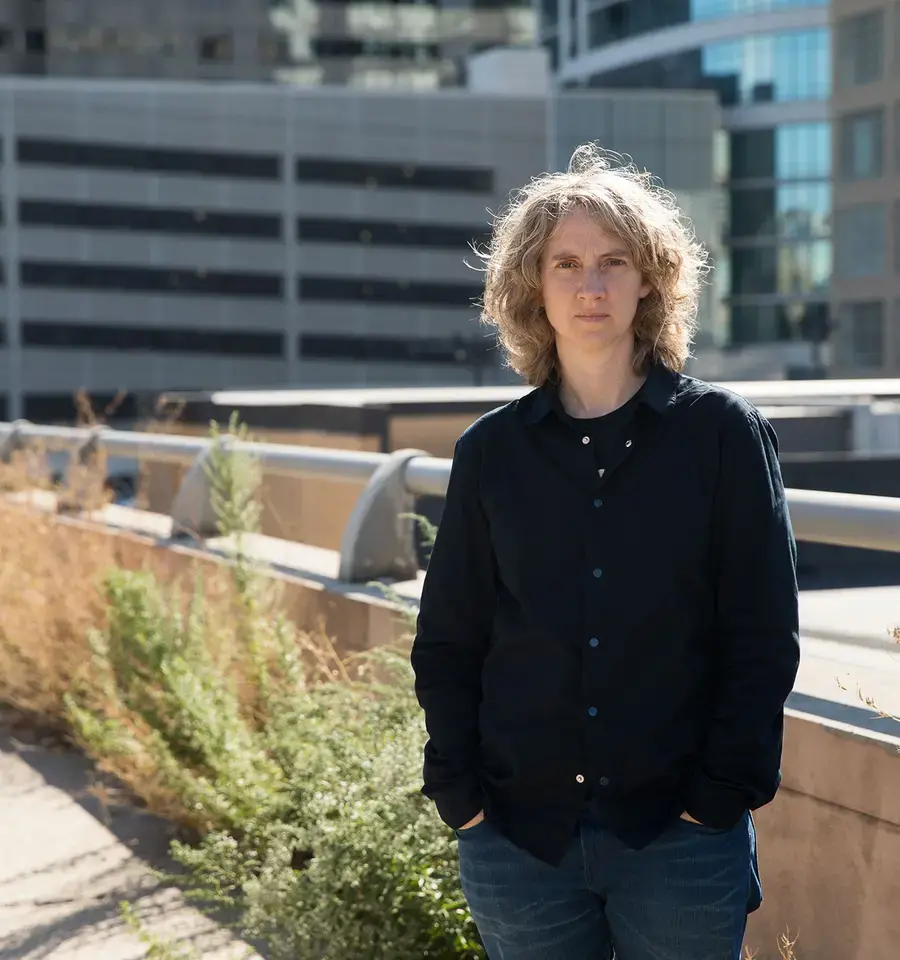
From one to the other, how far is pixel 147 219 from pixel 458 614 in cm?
7607

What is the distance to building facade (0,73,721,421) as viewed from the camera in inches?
2886

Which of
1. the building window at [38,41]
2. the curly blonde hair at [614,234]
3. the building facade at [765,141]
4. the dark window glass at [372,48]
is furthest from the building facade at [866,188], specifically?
the curly blonde hair at [614,234]

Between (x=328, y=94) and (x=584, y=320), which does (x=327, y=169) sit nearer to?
(x=328, y=94)

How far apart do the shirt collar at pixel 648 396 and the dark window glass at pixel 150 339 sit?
73.6 m

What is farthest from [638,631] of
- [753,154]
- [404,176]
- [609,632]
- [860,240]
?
[404,176]

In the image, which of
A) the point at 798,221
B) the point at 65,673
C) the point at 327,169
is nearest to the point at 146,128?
the point at 327,169

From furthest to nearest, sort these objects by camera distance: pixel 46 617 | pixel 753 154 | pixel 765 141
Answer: pixel 753 154
pixel 765 141
pixel 46 617

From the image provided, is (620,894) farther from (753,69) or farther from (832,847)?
(753,69)

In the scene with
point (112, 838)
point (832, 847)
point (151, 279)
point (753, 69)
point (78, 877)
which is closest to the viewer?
point (832, 847)

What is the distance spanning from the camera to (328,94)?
77688 mm

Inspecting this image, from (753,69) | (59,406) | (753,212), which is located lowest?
(59,406)

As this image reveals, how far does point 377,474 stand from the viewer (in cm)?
571

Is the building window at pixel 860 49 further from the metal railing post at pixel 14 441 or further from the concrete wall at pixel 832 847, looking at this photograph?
the concrete wall at pixel 832 847

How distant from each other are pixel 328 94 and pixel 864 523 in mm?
77114
